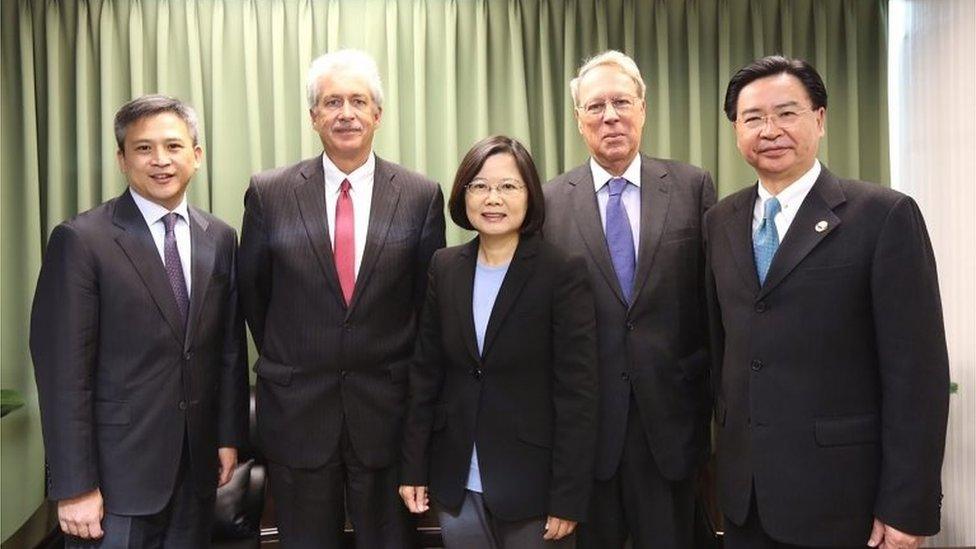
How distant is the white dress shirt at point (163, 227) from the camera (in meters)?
2.15

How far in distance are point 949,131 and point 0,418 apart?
3657 mm

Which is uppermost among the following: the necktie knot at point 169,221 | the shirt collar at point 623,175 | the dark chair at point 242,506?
the shirt collar at point 623,175

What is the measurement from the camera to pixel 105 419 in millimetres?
2057

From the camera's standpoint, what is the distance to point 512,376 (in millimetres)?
1975

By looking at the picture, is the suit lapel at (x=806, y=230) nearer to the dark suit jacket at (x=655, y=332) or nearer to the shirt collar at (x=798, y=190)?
the shirt collar at (x=798, y=190)

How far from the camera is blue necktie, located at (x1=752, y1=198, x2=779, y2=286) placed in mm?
1850

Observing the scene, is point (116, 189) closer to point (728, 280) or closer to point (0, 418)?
point (0, 418)

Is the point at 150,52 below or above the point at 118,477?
above

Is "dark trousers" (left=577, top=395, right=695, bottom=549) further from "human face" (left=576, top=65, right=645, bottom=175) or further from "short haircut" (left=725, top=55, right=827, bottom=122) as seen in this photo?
"short haircut" (left=725, top=55, right=827, bottom=122)

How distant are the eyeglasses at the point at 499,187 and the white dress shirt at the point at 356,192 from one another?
0.37 metres

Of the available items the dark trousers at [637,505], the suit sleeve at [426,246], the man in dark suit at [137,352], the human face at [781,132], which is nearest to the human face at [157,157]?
the man in dark suit at [137,352]

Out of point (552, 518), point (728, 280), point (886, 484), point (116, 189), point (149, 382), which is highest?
point (116, 189)

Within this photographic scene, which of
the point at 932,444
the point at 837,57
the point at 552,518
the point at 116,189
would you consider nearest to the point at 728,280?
the point at 932,444

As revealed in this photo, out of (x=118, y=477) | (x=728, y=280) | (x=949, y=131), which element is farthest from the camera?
(x=949, y=131)
